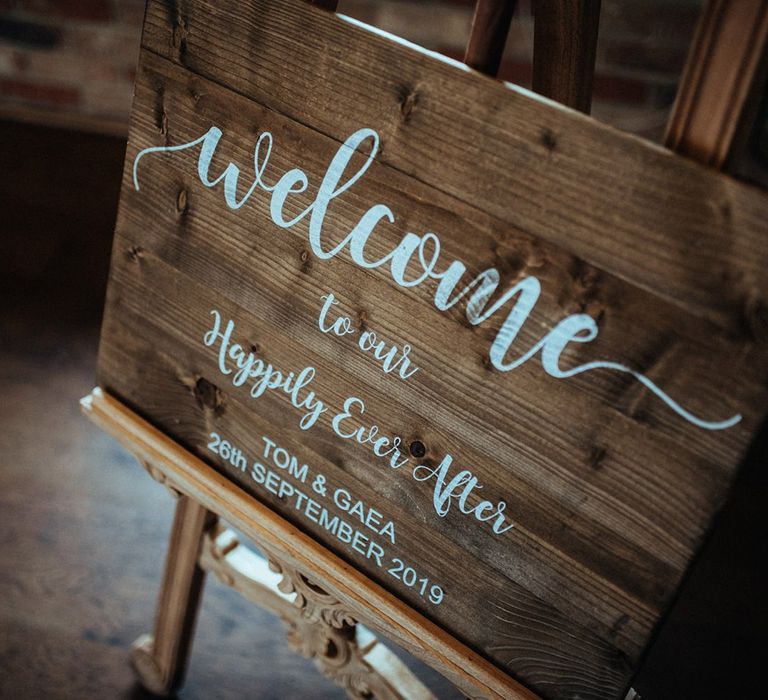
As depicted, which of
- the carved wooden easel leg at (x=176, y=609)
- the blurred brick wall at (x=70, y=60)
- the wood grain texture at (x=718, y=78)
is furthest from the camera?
the blurred brick wall at (x=70, y=60)

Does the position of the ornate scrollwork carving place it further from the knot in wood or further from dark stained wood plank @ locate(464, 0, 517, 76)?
dark stained wood plank @ locate(464, 0, 517, 76)

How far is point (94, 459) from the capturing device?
6.64 feet

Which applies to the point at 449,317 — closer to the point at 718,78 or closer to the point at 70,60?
the point at 718,78

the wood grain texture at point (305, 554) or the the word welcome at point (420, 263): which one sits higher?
the the word welcome at point (420, 263)

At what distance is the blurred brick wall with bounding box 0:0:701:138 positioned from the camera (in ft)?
8.23

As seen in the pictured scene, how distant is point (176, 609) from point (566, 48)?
1145 millimetres

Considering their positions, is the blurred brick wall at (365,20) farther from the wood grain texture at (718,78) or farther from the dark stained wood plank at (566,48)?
the wood grain texture at (718,78)

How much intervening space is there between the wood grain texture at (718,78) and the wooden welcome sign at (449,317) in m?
0.04

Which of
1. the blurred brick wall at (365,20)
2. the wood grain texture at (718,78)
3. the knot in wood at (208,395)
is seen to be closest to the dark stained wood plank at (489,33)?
the wood grain texture at (718,78)

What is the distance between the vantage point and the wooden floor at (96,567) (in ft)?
5.35

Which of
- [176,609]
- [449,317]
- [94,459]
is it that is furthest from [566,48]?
[94,459]

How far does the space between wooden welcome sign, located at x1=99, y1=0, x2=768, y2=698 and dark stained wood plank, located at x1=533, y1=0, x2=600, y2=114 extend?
180 millimetres

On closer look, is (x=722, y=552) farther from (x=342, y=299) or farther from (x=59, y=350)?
(x=59, y=350)

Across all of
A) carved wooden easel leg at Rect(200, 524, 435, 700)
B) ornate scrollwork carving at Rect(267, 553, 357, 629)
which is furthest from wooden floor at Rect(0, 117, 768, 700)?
ornate scrollwork carving at Rect(267, 553, 357, 629)
